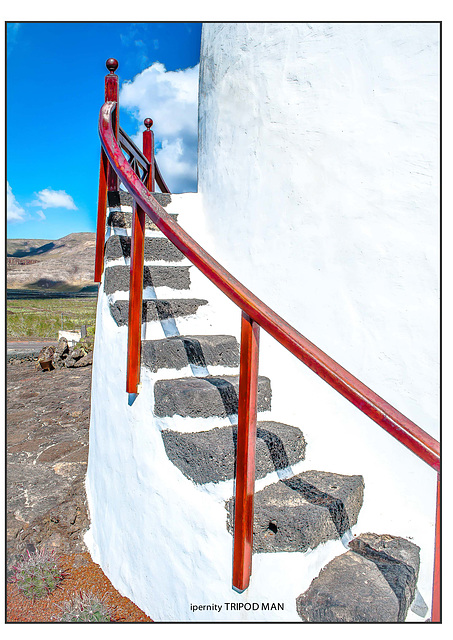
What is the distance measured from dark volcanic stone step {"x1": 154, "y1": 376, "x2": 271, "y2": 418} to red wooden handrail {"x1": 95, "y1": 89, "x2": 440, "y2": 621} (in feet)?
1.55

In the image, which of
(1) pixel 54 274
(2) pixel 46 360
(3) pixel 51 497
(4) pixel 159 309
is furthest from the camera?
(1) pixel 54 274

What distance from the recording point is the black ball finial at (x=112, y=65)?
109 inches

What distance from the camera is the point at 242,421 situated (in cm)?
135

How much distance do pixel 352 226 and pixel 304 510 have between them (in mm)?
1271

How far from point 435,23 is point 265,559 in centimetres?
224

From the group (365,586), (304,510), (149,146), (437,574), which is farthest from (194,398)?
(149,146)

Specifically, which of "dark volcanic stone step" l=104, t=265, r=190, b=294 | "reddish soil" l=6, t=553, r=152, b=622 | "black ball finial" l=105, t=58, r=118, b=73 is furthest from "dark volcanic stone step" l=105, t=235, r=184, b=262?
"reddish soil" l=6, t=553, r=152, b=622

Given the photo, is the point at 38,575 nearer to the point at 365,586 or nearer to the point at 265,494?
the point at 265,494

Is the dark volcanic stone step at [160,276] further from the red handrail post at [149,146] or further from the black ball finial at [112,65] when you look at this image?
the red handrail post at [149,146]

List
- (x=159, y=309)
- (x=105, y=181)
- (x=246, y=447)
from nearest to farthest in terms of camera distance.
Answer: (x=246, y=447) < (x=159, y=309) < (x=105, y=181)

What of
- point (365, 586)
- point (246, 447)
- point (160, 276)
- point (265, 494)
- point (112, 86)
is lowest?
point (365, 586)

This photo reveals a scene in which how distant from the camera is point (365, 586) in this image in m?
1.36

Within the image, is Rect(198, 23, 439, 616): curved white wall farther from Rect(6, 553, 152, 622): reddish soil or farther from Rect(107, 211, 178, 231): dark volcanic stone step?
Rect(6, 553, 152, 622): reddish soil

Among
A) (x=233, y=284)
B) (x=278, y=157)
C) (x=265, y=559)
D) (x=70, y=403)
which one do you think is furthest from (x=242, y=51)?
(x=70, y=403)
